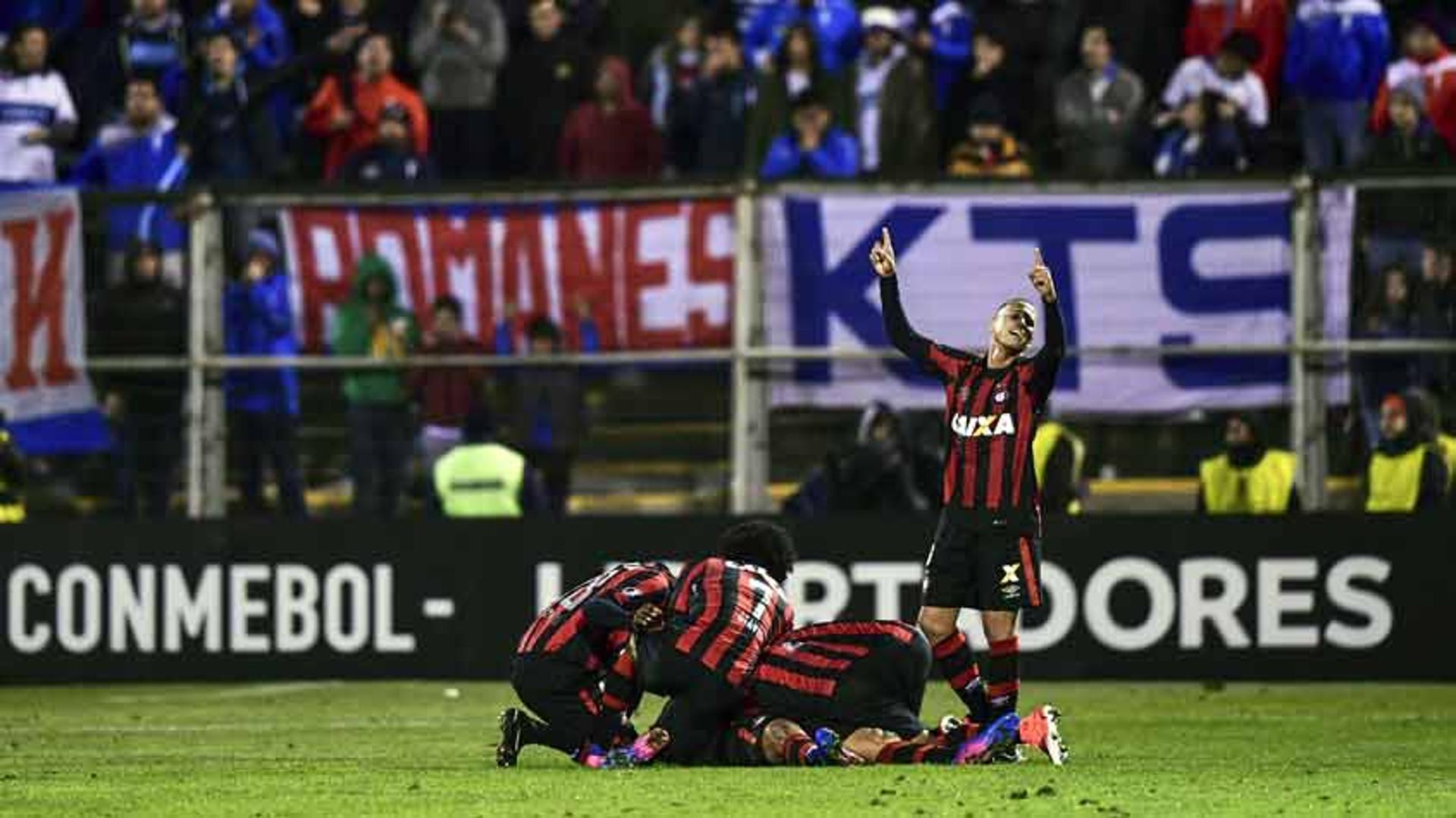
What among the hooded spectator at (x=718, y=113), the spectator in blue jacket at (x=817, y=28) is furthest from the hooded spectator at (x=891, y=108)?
the hooded spectator at (x=718, y=113)

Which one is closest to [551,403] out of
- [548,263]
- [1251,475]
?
[548,263]

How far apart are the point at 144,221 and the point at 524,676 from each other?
8008 mm

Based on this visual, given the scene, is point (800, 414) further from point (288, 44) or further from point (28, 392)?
point (288, 44)

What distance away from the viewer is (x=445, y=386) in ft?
63.8

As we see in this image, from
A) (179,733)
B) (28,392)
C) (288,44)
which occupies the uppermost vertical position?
(288,44)

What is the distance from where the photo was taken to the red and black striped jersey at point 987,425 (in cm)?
1332

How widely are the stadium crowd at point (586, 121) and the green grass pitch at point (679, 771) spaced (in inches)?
73.2

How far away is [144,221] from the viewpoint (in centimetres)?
1983

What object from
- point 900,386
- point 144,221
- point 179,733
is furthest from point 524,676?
point 144,221

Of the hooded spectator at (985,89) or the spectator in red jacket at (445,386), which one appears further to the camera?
the hooded spectator at (985,89)

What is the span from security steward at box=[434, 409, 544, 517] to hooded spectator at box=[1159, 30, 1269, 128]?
506 cm

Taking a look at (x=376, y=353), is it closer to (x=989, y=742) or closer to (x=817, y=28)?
(x=817, y=28)

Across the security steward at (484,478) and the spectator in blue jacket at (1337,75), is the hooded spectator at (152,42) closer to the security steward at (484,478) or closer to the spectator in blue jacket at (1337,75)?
the security steward at (484,478)

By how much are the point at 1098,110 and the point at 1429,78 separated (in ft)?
7.09
